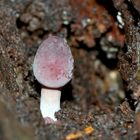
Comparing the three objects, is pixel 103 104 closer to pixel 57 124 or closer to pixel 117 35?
pixel 117 35

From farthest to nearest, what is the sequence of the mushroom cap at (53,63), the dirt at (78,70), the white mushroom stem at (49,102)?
the white mushroom stem at (49,102) → the mushroom cap at (53,63) → the dirt at (78,70)

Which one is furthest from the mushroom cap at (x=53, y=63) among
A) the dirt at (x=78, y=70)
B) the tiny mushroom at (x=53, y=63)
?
the dirt at (x=78, y=70)

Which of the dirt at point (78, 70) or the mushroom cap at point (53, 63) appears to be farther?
the mushroom cap at point (53, 63)

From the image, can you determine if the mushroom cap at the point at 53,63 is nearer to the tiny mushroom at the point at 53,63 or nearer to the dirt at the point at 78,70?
the tiny mushroom at the point at 53,63

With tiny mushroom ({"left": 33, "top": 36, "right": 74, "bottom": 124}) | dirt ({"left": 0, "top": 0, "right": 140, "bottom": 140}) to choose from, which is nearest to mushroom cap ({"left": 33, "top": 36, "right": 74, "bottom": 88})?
tiny mushroom ({"left": 33, "top": 36, "right": 74, "bottom": 124})

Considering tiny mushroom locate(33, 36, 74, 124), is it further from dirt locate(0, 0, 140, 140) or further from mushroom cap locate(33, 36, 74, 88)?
dirt locate(0, 0, 140, 140)

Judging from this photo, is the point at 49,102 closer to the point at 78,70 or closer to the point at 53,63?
the point at 53,63
